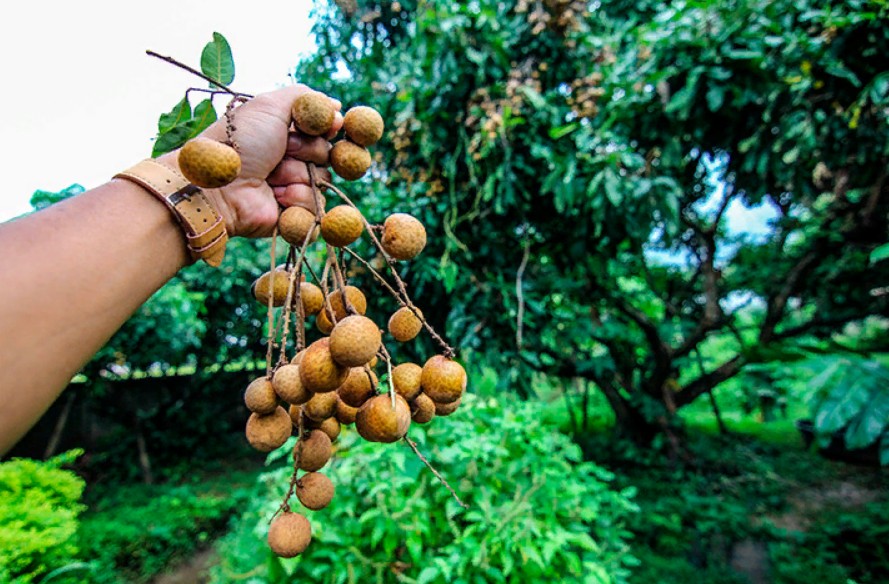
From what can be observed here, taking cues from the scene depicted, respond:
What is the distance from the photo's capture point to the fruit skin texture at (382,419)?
0.54 m

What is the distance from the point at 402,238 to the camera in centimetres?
61

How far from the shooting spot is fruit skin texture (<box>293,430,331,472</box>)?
0.58 m

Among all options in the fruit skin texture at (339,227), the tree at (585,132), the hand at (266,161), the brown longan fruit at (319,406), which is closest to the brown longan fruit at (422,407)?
the brown longan fruit at (319,406)

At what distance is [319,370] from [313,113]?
34cm

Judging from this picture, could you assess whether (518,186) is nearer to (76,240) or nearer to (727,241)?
(76,240)

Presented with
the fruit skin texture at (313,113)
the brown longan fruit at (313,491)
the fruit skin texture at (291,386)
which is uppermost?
the fruit skin texture at (313,113)

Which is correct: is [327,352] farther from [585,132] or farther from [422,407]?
[585,132]

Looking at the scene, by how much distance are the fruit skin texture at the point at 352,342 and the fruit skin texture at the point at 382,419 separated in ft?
0.21

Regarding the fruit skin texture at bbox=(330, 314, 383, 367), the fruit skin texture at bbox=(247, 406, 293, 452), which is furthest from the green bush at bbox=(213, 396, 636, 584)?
the fruit skin texture at bbox=(330, 314, 383, 367)

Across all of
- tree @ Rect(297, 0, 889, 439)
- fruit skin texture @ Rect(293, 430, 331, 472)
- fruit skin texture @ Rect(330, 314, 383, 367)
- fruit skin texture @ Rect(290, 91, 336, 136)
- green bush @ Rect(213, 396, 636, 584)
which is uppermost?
tree @ Rect(297, 0, 889, 439)

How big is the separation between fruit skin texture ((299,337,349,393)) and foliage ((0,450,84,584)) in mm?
1762

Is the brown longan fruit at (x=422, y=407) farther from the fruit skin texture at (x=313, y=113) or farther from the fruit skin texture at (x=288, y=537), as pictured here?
the fruit skin texture at (x=313, y=113)

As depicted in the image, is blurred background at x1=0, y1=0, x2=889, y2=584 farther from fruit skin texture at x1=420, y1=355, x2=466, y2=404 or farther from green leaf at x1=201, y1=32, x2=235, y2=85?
fruit skin texture at x1=420, y1=355, x2=466, y2=404

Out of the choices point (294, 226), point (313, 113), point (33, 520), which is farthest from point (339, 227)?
point (33, 520)
